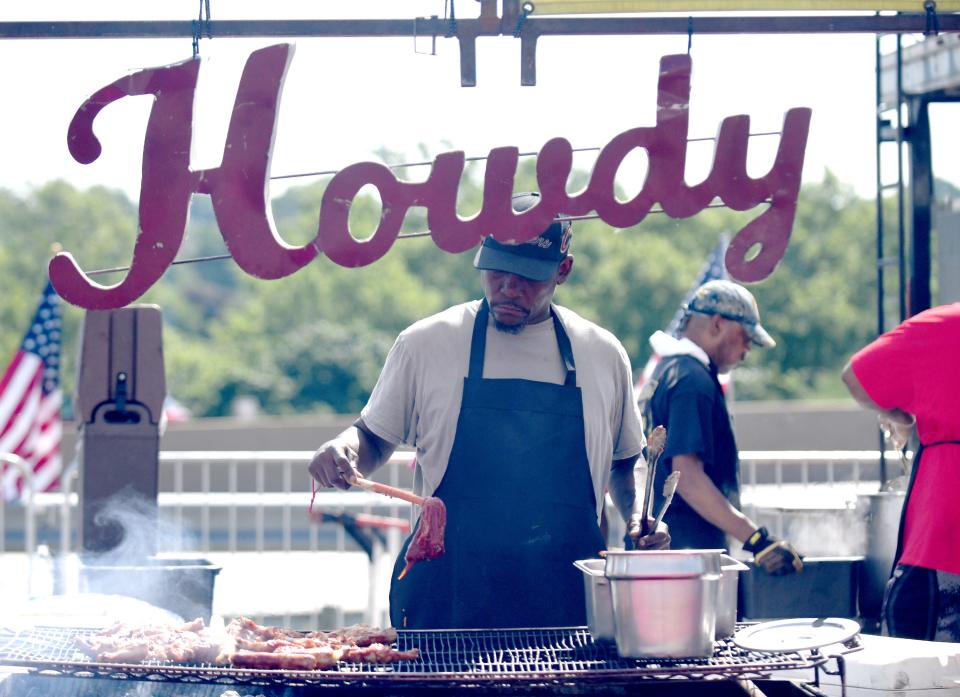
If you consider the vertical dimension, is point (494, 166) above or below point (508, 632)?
above

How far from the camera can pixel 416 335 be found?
4.06 m

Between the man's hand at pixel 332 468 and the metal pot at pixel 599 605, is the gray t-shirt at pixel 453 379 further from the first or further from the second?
the metal pot at pixel 599 605

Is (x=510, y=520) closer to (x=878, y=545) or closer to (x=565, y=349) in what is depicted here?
(x=565, y=349)

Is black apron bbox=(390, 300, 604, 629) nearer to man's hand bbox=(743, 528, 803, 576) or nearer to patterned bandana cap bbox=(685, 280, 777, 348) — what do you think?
man's hand bbox=(743, 528, 803, 576)

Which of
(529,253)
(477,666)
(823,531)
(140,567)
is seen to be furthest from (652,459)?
(140,567)

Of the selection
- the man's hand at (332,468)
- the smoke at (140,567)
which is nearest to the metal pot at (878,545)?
the man's hand at (332,468)

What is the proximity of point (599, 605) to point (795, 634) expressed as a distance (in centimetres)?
54

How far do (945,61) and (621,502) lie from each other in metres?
2.80

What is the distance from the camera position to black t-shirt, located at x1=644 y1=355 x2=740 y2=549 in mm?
4859

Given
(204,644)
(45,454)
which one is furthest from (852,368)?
(45,454)

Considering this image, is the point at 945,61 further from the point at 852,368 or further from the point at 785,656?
the point at 785,656

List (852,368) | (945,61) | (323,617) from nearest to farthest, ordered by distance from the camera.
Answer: (852,368), (945,61), (323,617)

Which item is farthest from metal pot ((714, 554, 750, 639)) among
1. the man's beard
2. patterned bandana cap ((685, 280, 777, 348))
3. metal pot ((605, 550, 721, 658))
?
patterned bandana cap ((685, 280, 777, 348))

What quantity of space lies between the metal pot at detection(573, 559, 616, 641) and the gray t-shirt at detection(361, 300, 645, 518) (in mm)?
704
